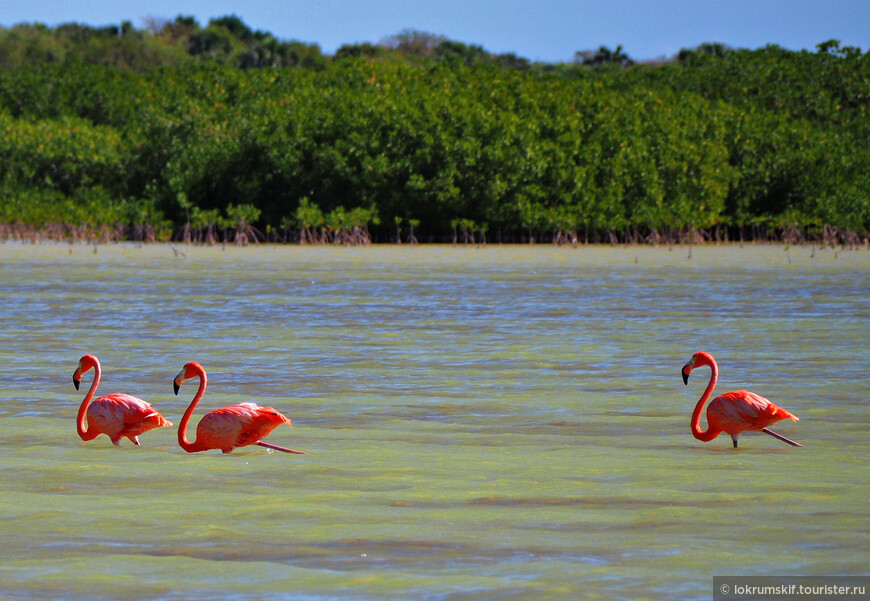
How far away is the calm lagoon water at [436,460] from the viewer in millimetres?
5156

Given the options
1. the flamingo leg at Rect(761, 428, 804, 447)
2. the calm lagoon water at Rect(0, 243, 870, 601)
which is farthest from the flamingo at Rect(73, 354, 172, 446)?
the flamingo leg at Rect(761, 428, 804, 447)

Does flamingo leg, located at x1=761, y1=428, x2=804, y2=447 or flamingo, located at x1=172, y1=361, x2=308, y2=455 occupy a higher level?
flamingo, located at x1=172, y1=361, x2=308, y2=455

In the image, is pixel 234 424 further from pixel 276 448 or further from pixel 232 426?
pixel 276 448

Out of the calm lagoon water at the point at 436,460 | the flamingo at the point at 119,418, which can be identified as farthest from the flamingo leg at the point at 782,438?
the flamingo at the point at 119,418

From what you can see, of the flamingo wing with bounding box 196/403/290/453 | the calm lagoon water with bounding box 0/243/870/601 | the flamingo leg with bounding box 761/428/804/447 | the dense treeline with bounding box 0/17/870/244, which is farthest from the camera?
the dense treeline with bounding box 0/17/870/244

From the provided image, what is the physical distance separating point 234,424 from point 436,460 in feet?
3.41

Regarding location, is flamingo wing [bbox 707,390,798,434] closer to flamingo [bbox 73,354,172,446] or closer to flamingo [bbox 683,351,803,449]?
flamingo [bbox 683,351,803,449]

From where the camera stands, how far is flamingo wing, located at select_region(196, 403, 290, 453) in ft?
23.5

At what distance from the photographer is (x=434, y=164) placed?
4209 centimetres

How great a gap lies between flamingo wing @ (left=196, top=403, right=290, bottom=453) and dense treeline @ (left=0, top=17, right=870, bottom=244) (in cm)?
3280

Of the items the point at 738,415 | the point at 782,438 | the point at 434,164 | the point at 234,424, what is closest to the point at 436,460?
the point at 234,424

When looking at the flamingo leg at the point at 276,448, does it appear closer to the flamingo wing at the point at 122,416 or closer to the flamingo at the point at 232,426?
the flamingo at the point at 232,426

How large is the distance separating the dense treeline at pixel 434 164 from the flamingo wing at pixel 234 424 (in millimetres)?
32805

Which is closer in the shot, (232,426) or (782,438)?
(232,426)
